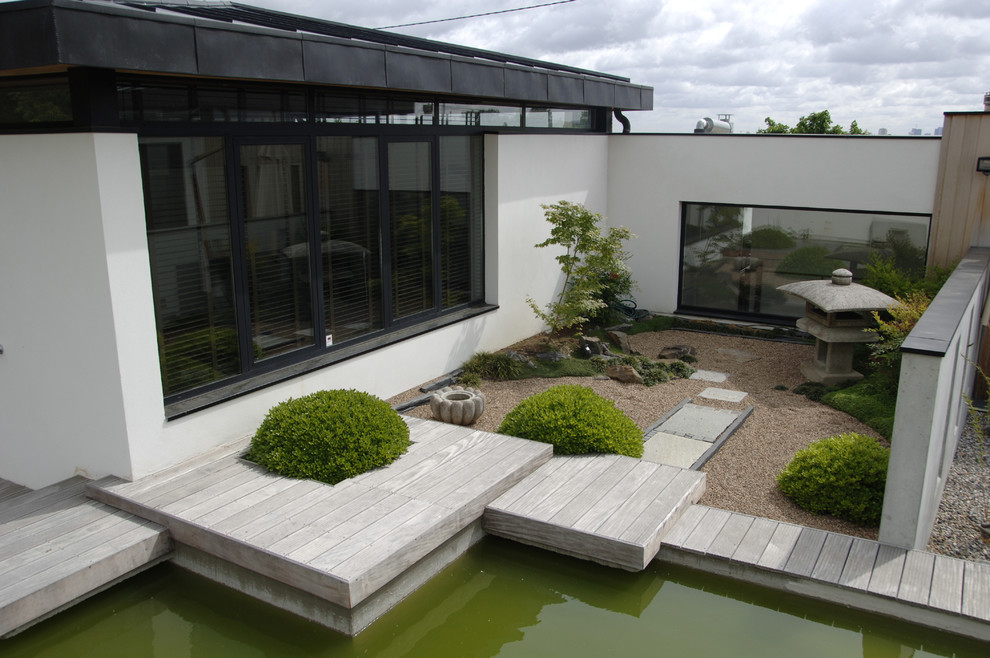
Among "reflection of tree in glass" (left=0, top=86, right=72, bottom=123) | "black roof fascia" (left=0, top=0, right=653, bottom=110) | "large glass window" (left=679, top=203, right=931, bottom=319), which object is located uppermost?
"black roof fascia" (left=0, top=0, right=653, bottom=110)

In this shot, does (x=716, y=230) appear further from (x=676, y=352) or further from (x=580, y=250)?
(x=580, y=250)

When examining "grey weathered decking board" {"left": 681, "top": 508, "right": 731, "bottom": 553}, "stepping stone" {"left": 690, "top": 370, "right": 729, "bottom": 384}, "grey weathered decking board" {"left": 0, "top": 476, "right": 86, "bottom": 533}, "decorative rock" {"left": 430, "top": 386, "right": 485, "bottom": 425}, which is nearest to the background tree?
"stepping stone" {"left": 690, "top": 370, "right": 729, "bottom": 384}

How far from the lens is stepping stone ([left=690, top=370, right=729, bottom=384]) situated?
8.56 meters

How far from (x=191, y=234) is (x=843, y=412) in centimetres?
595

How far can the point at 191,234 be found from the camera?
18.8ft

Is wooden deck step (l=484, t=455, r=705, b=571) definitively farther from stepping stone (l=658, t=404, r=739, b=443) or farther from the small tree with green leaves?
the small tree with green leaves

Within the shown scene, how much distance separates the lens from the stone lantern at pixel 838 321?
8062mm

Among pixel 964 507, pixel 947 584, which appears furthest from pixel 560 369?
pixel 947 584

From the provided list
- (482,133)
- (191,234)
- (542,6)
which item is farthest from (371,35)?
(542,6)

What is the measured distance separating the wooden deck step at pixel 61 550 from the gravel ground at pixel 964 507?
16.5 ft

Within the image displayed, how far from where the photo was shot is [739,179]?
10477mm

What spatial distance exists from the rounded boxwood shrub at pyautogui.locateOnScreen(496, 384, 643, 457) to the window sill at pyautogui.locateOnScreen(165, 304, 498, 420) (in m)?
1.64

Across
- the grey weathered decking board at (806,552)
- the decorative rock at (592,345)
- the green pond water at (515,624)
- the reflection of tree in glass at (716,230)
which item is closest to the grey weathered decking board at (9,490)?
the green pond water at (515,624)

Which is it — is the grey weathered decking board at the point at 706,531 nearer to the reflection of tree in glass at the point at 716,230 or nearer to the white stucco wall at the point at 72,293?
the white stucco wall at the point at 72,293
